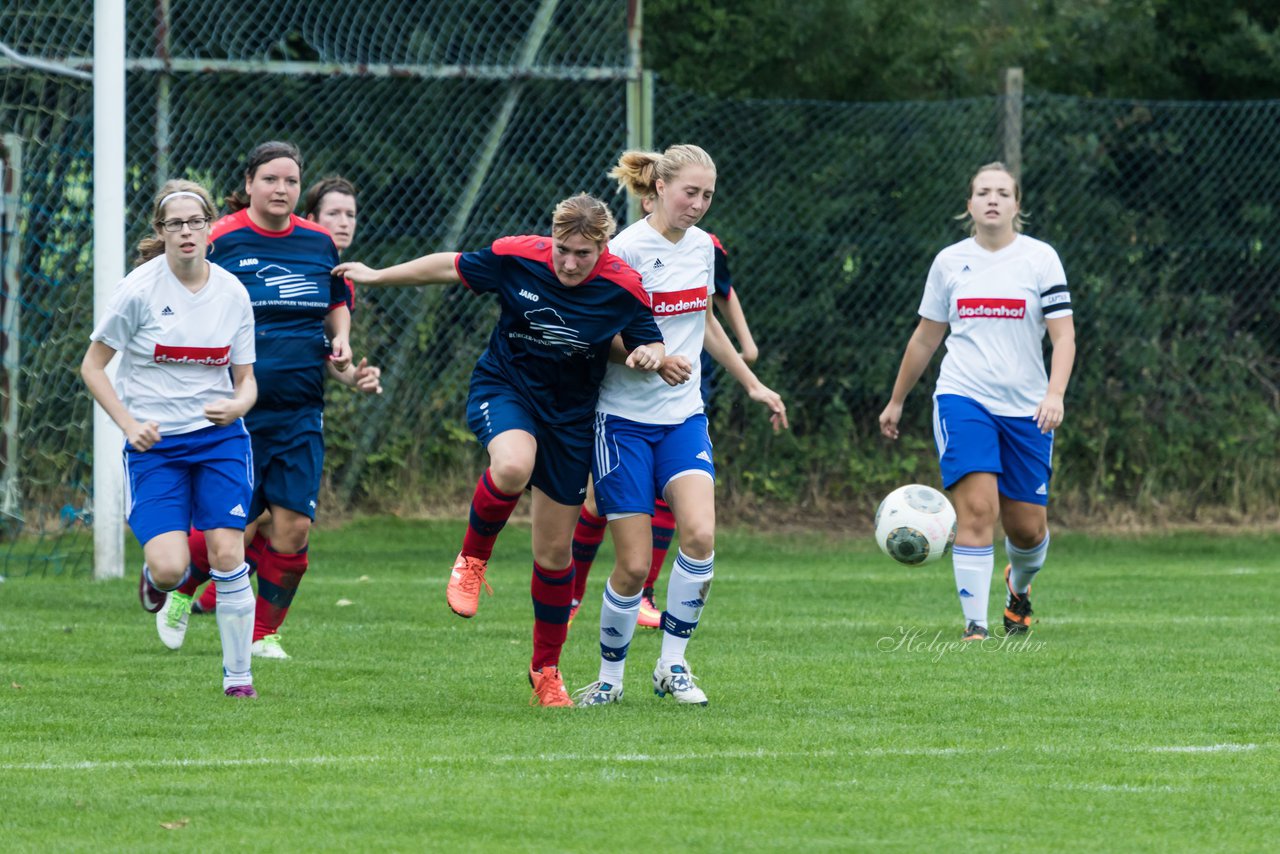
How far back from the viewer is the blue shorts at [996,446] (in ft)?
26.6

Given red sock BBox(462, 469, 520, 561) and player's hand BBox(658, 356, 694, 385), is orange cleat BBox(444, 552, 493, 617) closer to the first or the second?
red sock BBox(462, 469, 520, 561)

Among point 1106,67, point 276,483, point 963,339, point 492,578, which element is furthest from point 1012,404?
point 1106,67

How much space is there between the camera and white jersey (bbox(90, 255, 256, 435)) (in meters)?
6.35

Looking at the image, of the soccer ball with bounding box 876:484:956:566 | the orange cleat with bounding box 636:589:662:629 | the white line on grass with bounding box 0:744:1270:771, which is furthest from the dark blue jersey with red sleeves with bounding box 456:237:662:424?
the orange cleat with bounding box 636:589:662:629

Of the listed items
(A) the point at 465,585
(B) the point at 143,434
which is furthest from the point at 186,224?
(A) the point at 465,585

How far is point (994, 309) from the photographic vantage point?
27.0 ft

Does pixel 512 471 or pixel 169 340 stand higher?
→ pixel 169 340

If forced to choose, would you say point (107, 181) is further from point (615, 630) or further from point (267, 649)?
point (615, 630)

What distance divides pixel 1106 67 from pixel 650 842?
472 inches

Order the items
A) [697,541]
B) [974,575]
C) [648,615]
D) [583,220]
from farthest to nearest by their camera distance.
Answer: [648,615] → [974,575] → [697,541] → [583,220]

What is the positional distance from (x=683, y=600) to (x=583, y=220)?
52.4 inches

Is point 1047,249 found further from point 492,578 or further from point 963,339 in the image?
point 492,578

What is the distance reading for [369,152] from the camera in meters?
12.8

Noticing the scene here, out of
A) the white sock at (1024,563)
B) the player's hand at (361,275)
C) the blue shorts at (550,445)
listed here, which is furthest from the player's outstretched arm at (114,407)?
the white sock at (1024,563)
